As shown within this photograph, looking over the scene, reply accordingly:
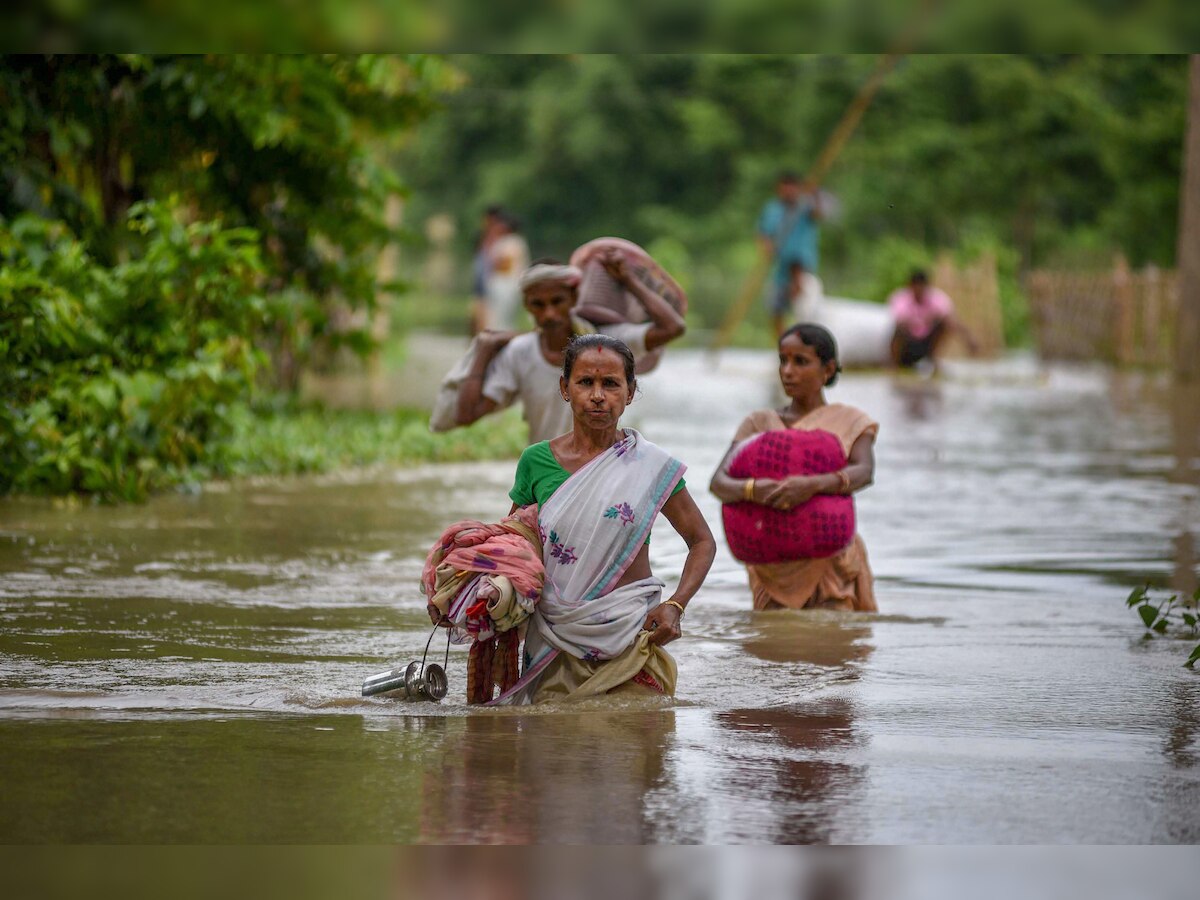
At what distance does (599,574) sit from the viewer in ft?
19.9

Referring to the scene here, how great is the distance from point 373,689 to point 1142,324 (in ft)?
73.4

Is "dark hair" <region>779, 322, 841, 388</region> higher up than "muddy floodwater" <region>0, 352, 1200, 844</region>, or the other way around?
"dark hair" <region>779, 322, 841, 388</region>

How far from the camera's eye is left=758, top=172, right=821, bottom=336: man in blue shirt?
23344 millimetres

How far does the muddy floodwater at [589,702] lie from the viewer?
15.6 feet

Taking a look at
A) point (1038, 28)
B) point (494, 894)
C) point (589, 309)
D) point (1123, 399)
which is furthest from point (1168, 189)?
point (494, 894)

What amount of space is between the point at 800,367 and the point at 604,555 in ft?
7.15

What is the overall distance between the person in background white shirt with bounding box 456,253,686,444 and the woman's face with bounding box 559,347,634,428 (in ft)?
6.81

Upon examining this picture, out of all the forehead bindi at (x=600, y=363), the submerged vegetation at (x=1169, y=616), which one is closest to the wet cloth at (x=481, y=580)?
the forehead bindi at (x=600, y=363)

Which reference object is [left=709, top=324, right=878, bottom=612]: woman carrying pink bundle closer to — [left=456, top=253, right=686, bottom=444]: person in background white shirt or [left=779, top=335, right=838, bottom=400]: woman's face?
[left=779, top=335, right=838, bottom=400]: woman's face

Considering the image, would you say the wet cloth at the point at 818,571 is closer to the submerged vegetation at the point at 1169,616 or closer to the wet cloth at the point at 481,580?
the submerged vegetation at the point at 1169,616

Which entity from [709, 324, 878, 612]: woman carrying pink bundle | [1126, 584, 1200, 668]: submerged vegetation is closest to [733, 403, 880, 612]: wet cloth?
[709, 324, 878, 612]: woman carrying pink bundle

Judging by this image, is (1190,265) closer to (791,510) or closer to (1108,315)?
(1108,315)

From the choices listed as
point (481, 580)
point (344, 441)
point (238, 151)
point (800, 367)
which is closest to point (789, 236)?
point (238, 151)

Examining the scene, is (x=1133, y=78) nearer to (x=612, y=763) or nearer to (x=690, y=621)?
(x=690, y=621)
